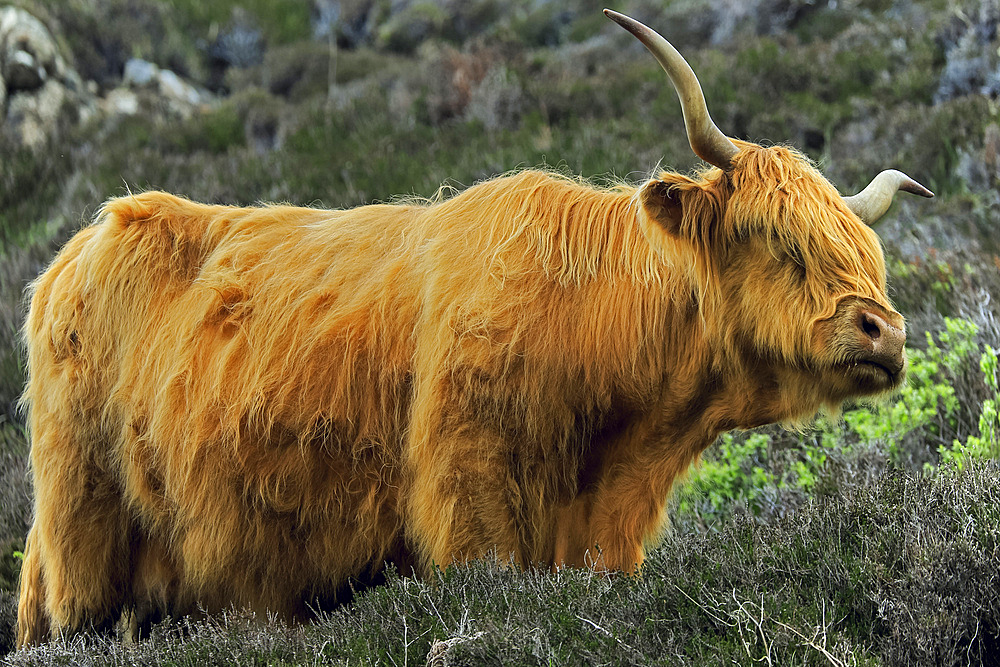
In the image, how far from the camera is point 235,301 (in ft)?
11.9

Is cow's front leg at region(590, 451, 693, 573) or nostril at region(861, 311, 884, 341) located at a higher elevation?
nostril at region(861, 311, 884, 341)

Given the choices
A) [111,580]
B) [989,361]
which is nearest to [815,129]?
[989,361]

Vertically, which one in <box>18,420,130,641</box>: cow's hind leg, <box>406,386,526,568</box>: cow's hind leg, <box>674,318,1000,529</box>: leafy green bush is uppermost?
<box>406,386,526,568</box>: cow's hind leg

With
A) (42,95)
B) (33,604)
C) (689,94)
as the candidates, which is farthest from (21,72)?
(689,94)

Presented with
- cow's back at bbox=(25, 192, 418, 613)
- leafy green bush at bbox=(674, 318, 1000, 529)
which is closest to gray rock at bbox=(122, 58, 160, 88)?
cow's back at bbox=(25, 192, 418, 613)

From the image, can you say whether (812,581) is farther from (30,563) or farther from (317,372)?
(30,563)

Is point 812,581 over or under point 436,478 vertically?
under

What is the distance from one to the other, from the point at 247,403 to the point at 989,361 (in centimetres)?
327

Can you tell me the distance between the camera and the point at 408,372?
3.21 meters

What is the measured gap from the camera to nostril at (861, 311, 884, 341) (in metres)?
2.70

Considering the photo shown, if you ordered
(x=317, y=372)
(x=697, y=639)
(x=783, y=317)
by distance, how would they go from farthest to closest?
(x=317, y=372) < (x=783, y=317) < (x=697, y=639)

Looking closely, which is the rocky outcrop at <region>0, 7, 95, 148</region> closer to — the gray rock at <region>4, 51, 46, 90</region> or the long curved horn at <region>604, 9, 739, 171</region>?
the gray rock at <region>4, 51, 46, 90</region>

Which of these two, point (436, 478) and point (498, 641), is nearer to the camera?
point (498, 641)

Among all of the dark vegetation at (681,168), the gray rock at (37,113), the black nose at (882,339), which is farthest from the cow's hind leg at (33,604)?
the gray rock at (37,113)
